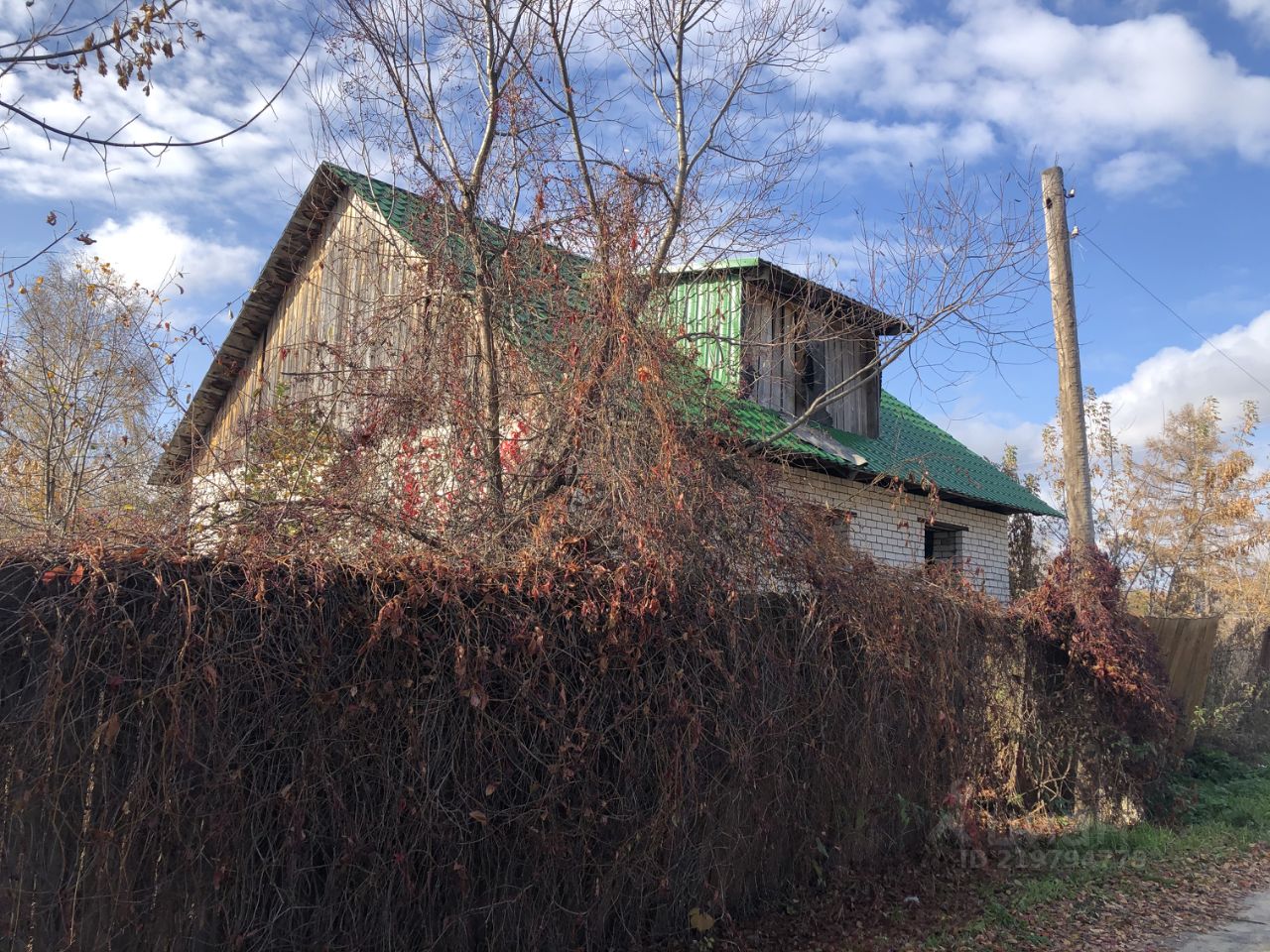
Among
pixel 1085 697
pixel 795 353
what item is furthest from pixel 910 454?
pixel 1085 697

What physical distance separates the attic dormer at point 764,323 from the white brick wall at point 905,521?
1206 millimetres

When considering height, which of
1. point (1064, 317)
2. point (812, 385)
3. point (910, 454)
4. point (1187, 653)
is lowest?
point (1187, 653)

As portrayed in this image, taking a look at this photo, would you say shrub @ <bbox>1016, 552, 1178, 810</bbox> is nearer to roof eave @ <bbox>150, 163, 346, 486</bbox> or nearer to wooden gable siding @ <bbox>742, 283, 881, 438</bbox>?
wooden gable siding @ <bbox>742, 283, 881, 438</bbox>

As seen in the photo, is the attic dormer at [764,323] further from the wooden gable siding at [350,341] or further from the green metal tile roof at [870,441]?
the wooden gable siding at [350,341]

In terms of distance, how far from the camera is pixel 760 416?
10305 mm

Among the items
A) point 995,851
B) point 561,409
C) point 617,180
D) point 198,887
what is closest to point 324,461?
point 561,409

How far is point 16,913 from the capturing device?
3.49 metres

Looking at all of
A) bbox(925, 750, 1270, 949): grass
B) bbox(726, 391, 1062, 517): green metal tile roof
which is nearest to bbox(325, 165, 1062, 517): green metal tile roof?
bbox(726, 391, 1062, 517): green metal tile roof

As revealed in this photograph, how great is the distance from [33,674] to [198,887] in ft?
3.47

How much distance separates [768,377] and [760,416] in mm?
1526

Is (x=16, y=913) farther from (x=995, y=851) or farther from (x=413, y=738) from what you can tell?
(x=995, y=851)

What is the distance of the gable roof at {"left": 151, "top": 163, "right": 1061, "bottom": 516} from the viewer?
26.8ft

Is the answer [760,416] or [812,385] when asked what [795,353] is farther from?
[812,385]

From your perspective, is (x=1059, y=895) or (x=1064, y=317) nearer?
(x=1059, y=895)
